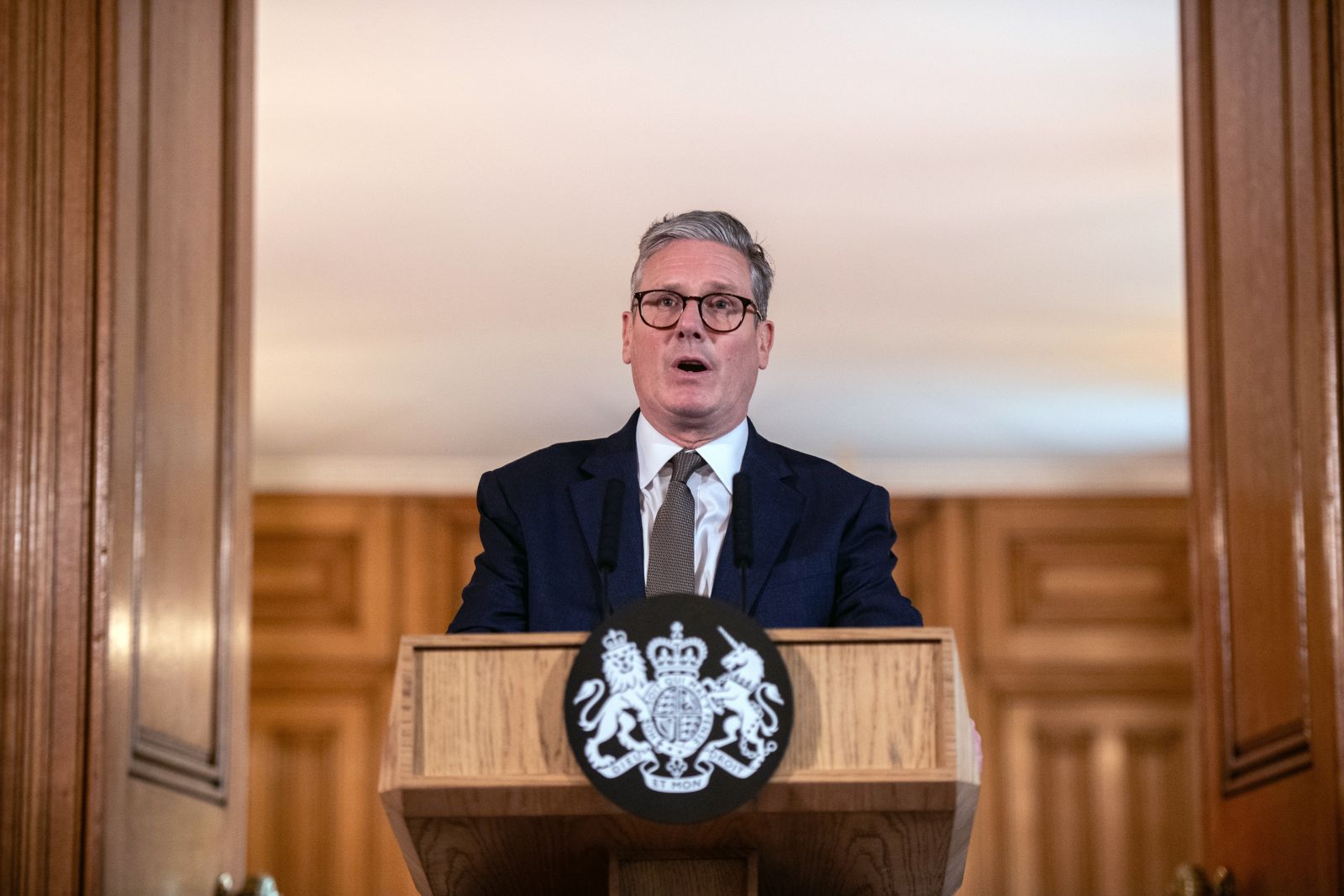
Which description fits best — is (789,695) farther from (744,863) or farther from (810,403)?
(810,403)

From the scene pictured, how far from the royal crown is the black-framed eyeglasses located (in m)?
0.63

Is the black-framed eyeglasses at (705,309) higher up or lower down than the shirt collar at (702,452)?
higher up

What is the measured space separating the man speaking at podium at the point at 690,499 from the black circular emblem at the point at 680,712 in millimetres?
388

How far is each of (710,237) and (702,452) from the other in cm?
26

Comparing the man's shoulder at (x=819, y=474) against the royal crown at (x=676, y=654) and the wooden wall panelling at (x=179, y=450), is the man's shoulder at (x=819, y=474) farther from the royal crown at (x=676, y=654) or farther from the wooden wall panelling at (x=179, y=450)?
the wooden wall panelling at (x=179, y=450)

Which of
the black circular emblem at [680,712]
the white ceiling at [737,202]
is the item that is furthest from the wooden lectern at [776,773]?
the white ceiling at [737,202]

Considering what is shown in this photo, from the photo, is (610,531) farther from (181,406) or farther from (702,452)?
(181,406)

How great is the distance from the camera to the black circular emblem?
1.43 m

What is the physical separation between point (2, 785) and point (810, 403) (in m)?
4.17

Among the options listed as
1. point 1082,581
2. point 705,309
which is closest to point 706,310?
point 705,309

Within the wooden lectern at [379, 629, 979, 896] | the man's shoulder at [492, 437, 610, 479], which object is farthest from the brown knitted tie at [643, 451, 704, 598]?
the wooden lectern at [379, 629, 979, 896]

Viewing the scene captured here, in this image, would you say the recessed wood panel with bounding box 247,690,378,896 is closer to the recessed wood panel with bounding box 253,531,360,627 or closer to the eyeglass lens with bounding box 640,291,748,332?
the recessed wood panel with bounding box 253,531,360,627

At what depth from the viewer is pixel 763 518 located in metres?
1.98

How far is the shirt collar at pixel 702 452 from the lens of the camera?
2010mm
